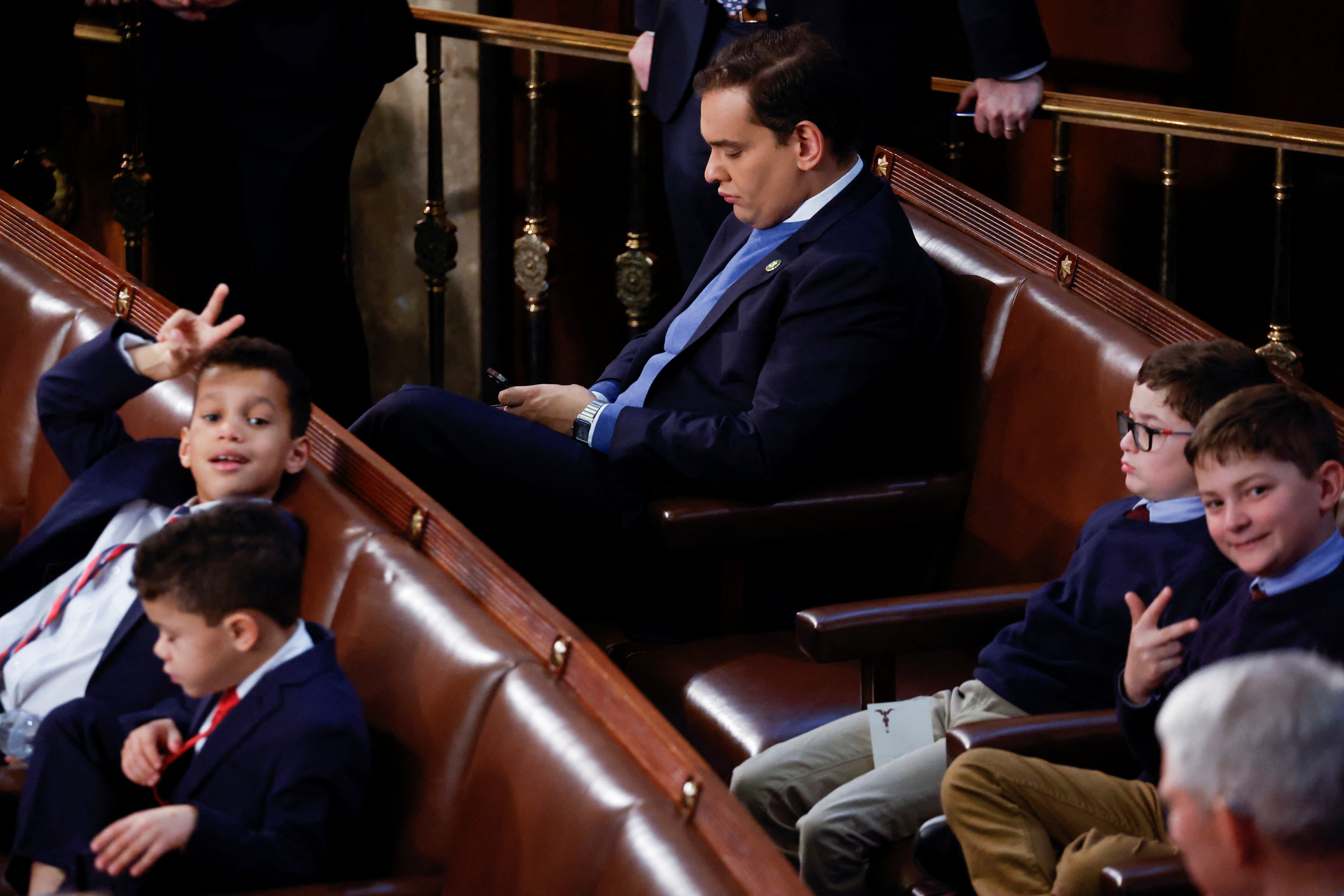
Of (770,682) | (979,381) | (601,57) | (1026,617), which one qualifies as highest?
(601,57)

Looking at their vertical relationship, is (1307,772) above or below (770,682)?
above

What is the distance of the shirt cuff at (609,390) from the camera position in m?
2.76

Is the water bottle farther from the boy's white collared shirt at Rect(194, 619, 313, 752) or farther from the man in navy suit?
the man in navy suit

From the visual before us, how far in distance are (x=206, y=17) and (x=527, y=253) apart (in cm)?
87

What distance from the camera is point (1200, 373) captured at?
186 centimetres

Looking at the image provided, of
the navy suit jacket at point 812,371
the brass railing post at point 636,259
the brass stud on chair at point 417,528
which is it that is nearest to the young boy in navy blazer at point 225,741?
the brass stud on chair at point 417,528

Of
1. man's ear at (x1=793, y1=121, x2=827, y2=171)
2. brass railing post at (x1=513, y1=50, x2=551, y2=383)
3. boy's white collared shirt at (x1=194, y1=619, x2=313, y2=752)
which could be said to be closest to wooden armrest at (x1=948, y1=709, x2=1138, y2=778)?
boy's white collared shirt at (x1=194, y1=619, x2=313, y2=752)

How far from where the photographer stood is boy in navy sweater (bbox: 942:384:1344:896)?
5.25 ft

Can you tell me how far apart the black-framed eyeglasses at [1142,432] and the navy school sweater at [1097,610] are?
9cm

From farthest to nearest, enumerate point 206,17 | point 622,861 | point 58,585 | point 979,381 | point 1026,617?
1. point 206,17
2. point 979,381
3. point 58,585
4. point 1026,617
5. point 622,861

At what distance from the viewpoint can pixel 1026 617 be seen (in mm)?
1956

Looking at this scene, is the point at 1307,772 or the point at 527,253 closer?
the point at 1307,772

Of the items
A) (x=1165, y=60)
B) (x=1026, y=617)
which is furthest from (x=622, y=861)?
(x=1165, y=60)

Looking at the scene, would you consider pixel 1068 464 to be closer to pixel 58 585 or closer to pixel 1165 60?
pixel 58 585
